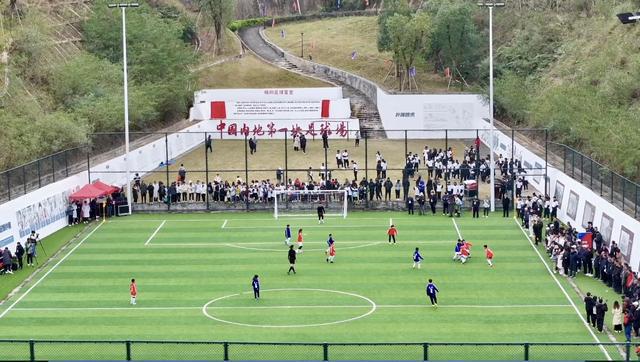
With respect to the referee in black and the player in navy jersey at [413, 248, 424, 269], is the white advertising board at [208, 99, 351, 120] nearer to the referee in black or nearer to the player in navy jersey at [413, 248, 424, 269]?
the player in navy jersey at [413, 248, 424, 269]

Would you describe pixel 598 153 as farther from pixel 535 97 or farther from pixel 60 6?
pixel 60 6

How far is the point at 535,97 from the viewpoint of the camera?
7656 centimetres

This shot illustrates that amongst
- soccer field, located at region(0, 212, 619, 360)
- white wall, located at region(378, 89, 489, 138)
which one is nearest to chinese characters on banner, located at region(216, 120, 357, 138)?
white wall, located at region(378, 89, 489, 138)

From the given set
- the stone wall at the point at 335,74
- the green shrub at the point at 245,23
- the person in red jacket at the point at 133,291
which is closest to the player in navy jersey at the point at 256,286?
the person in red jacket at the point at 133,291

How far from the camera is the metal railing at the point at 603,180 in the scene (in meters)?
47.3

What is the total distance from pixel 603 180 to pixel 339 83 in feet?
164

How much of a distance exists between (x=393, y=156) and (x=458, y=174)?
1006 centimetres

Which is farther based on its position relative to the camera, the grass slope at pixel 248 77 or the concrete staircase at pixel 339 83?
the grass slope at pixel 248 77

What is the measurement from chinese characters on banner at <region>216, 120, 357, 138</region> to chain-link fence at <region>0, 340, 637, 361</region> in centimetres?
4567

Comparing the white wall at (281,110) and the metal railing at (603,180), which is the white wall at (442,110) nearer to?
the white wall at (281,110)

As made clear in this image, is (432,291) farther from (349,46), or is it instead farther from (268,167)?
(349,46)

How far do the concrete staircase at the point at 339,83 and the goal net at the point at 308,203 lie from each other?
1151cm

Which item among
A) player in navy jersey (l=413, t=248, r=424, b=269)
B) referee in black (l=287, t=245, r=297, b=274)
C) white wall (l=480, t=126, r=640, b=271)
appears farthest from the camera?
player in navy jersey (l=413, t=248, r=424, b=269)

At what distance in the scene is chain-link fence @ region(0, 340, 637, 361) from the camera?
3431 cm
